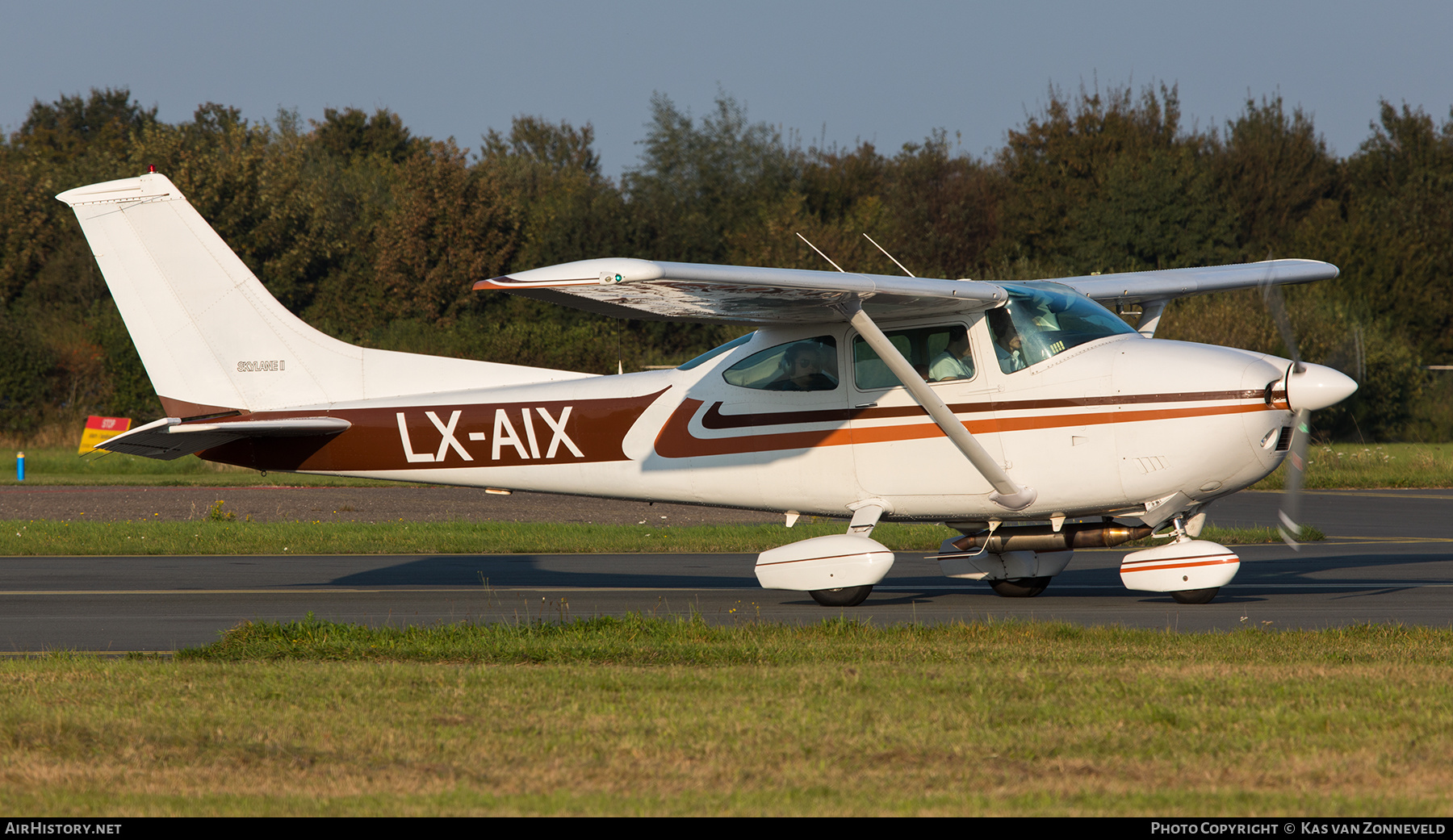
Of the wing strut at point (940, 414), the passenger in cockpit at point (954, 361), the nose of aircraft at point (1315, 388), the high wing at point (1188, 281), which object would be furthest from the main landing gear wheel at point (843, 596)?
the nose of aircraft at point (1315, 388)

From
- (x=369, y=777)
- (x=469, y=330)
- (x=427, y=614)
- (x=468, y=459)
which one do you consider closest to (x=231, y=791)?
(x=369, y=777)

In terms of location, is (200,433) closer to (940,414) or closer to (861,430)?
(861,430)

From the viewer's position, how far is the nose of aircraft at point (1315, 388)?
32.7 ft

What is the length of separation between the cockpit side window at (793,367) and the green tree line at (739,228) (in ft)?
83.2

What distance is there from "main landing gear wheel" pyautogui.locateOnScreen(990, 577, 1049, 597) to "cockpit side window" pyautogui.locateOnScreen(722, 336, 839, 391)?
2551mm

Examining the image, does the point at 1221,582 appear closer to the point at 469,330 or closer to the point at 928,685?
the point at 928,685

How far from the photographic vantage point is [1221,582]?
1054cm

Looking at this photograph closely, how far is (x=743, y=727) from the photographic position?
591 centimetres

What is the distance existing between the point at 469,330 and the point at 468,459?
28663 millimetres

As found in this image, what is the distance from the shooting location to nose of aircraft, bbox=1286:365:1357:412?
9.98m

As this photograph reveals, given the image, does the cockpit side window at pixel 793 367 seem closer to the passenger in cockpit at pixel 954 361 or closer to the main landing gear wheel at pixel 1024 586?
the passenger in cockpit at pixel 954 361

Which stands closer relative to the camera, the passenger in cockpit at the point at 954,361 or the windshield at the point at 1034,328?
the windshield at the point at 1034,328

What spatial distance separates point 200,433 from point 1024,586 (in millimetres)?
7529

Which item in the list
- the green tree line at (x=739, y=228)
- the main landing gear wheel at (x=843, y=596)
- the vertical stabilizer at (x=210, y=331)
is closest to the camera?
the main landing gear wheel at (x=843, y=596)
